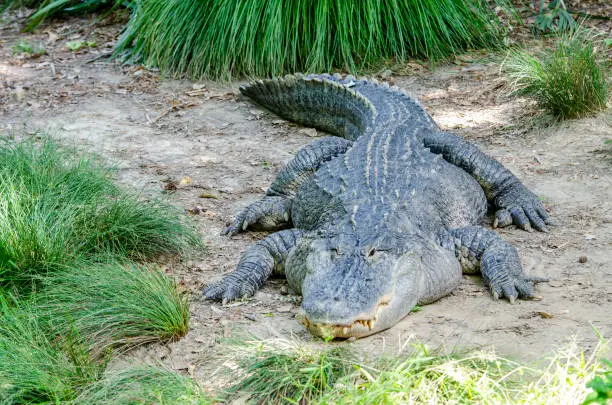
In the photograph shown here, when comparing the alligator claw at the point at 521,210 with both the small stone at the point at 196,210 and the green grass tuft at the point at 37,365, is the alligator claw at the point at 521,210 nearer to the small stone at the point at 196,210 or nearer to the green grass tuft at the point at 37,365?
the small stone at the point at 196,210

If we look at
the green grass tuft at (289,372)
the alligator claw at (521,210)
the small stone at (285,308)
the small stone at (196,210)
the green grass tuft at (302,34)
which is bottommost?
the small stone at (196,210)

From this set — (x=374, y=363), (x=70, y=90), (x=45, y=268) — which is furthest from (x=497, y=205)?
(x=70, y=90)

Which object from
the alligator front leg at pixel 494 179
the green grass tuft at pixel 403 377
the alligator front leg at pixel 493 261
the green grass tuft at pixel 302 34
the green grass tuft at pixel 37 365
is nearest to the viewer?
the green grass tuft at pixel 403 377

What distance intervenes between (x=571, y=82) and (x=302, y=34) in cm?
305

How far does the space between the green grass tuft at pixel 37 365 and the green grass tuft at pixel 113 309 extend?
0.33 feet

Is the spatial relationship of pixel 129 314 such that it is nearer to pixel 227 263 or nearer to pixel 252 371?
pixel 252 371

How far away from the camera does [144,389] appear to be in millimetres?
3273

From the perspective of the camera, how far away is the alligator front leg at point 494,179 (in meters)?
5.32

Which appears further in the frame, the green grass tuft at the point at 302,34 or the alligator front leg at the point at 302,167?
the green grass tuft at the point at 302,34

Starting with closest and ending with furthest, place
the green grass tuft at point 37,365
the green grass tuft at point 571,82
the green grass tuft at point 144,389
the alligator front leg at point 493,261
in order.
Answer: the green grass tuft at point 144,389, the green grass tuft at point 37,365, the alligator front leg at point 493,261, the green grass tuft at point 571,82

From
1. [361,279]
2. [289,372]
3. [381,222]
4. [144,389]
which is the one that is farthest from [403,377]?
[381,222]

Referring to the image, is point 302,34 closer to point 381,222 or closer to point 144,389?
point 381,222

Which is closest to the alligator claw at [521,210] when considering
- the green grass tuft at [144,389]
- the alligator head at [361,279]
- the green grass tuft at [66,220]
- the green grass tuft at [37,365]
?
the alligator head at [361,279]

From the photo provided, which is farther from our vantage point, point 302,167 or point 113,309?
point 302,167
